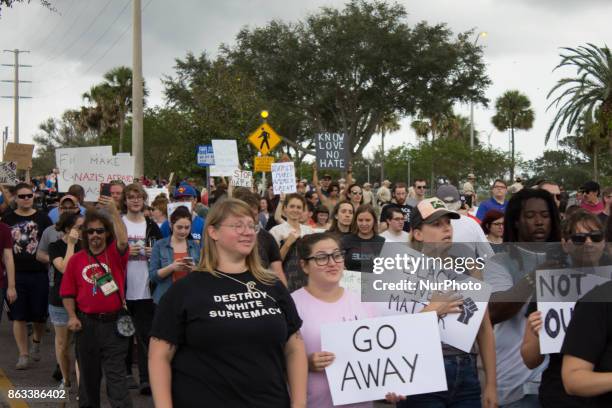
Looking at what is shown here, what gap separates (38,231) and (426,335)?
6.45 m

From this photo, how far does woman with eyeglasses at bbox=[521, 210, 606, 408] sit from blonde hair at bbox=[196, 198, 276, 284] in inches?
48.7

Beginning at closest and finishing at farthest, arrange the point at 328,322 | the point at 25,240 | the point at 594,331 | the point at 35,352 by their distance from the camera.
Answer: the point at 594,331 → the point at 328,322 → the point at 25,240 → the point at 35,352

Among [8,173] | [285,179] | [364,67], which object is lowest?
[285,179]

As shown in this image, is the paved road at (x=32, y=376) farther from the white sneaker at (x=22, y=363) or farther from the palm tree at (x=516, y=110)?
the palm tree at (x=516, y=110)

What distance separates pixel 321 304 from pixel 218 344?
0.83m

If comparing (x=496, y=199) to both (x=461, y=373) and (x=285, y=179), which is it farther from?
(x=461, y=373)

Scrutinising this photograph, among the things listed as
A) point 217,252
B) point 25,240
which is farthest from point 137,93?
point 217,252

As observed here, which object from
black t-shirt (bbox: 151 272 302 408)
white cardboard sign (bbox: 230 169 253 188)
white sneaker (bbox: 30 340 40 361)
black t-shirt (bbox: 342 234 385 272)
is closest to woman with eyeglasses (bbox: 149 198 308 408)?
black t-shirt (bbox: 151 272 302 408)

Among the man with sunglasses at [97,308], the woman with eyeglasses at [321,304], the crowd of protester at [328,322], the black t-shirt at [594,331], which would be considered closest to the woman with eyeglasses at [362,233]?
the crowd of protester at [328,322]

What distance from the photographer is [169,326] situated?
3.79 metres

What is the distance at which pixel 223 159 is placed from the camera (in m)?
17.9

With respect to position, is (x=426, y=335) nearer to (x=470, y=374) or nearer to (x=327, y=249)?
(x=470, y=374)

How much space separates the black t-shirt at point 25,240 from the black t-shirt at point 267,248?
316cm

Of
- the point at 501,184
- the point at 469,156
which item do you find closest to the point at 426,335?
the point at 501,184
